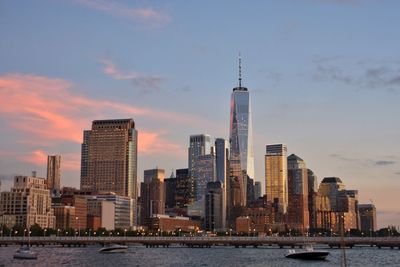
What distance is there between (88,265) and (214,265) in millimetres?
29720

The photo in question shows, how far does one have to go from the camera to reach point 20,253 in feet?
600

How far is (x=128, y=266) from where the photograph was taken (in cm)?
15250

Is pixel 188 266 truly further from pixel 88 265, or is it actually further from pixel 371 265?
pixel 371 265

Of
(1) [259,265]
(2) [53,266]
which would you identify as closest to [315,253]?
(1) [259,265]

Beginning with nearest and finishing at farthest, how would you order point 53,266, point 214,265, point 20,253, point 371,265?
point 53,266
point 214,265
point 371,265
point 20,253

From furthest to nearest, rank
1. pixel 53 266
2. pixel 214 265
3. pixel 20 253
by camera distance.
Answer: pixel 20 253
pixel 214 265
pixel 53 266

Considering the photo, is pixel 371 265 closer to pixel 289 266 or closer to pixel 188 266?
pixel 289 266

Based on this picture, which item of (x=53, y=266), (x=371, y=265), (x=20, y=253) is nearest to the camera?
(x=53, y=266)

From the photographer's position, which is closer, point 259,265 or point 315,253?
point 259,265

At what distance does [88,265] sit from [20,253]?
35.5 metres

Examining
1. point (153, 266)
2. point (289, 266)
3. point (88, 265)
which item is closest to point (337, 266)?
point (289, 266)

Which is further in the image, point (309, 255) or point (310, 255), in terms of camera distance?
point (309, 255)

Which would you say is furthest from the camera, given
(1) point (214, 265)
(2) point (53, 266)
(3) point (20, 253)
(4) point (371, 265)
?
(3) point (20, 253)

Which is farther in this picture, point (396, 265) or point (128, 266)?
point (396, 265)
